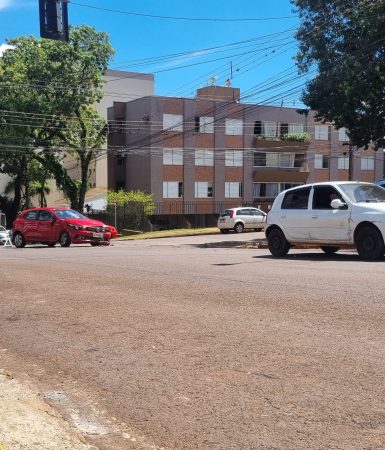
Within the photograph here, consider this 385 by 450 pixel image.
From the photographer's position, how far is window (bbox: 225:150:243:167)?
53.0m

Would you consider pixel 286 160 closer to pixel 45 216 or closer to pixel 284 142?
pixel 284 142

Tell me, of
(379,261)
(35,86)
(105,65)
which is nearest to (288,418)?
(379,261)

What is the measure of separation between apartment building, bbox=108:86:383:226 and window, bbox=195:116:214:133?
9 centimetres

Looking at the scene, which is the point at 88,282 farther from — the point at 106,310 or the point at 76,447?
the point at 76,447

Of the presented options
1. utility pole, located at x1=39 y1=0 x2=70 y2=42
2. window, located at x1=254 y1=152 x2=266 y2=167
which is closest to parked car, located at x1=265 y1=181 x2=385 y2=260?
utility pole, located at x1=39 y1=0 x2=70 y2=42

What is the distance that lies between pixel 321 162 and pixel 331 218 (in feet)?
150

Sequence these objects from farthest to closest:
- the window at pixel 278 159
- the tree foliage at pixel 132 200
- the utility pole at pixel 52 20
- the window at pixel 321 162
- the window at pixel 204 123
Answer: the window at pixel 321 162
the window at pixel 278 159
the window at pixel 204 123
the tree foliage at pixel 132 200
the utility pole at pixel 52 20

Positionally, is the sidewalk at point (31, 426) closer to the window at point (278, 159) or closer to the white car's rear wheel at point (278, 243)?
the white car's rear wheel at point (278, 243)

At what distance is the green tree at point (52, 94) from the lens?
142ft

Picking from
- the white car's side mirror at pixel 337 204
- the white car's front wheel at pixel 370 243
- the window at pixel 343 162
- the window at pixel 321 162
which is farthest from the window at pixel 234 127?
the white car's front wheel at pixel 370 243

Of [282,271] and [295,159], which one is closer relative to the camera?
[282,271]

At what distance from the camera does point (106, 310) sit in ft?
26.1

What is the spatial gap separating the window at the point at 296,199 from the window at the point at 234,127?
3909 cm

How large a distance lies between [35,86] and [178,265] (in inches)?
1361
